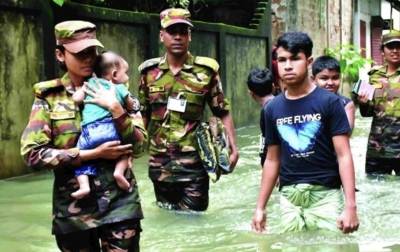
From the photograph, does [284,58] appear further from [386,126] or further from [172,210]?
[386,126]

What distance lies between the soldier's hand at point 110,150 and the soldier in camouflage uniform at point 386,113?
166 inches

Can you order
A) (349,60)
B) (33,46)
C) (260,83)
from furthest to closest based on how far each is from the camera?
1. (349,60)
2. (33,46)
3. (260,83)

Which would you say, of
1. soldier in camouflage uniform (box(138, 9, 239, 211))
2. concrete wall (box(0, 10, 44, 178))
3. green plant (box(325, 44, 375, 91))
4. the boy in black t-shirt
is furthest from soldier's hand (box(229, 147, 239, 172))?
green plant (box(325, 44, 375, 91))

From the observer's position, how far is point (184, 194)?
5.75 m

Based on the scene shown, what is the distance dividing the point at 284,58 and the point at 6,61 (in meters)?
5.07

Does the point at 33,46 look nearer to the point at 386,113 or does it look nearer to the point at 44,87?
the point at 386,113

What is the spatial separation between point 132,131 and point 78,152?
0.30m

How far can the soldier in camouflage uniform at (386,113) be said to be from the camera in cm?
727

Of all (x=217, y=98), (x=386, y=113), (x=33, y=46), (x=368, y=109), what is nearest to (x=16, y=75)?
(x=33, y=46)

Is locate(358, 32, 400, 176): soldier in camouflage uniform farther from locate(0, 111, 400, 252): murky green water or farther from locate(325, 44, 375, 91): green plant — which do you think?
locate(325, 44, 375, 91): green plant

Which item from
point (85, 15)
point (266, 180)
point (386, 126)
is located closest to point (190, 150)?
point (266, 180)

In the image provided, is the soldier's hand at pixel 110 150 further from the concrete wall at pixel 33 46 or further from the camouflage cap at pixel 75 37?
the concrete wall at pixel 33 46

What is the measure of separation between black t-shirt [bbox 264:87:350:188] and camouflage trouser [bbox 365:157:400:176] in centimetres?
363

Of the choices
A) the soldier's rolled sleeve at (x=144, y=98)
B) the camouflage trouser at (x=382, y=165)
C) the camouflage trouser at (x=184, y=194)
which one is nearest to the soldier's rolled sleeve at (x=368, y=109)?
the camouflage trouser at (x=382, y=165)
